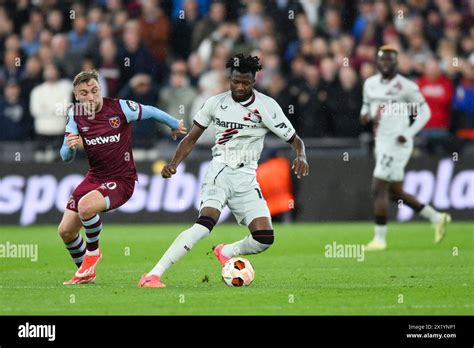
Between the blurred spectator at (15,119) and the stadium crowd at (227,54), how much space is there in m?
0.02

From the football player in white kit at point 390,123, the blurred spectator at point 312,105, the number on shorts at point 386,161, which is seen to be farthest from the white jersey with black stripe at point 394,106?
the blurred spectator at point 312,105

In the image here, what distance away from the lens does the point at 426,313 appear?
33.5 ft

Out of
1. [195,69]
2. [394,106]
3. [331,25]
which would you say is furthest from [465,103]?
[394,106]

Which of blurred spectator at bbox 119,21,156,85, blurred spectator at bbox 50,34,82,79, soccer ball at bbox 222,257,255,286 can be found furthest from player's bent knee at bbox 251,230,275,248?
blurred spectator at bbox 50,34,82,79

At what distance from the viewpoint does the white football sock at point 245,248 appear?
1237cm

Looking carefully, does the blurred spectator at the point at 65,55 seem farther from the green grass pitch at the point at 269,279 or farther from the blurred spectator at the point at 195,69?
the green grass pitch at the point at 269,279

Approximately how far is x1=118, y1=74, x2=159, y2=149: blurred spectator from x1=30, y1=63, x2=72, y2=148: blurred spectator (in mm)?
1044

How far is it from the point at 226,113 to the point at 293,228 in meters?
8.56

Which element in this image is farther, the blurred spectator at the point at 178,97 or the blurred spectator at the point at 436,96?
the blurred spectator at the point at 178,97

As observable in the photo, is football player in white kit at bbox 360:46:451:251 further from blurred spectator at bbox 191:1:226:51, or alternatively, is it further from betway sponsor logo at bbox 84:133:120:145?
blurred spectator at bbox 191:1:226:51

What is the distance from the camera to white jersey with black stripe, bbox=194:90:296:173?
12.3m

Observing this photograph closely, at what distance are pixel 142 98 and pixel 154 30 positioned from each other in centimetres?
238
